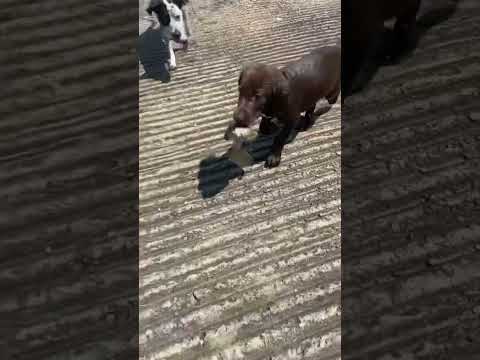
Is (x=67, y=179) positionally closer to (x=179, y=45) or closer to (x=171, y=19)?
(x=179, y=45)

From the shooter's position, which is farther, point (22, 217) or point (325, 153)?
point (325, 153)

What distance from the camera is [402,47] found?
981 mm

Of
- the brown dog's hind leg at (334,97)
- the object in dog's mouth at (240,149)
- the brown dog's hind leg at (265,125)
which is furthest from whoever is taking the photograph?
the brown dog's hind leg at (265,125)

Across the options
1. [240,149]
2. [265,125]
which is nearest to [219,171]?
[240,149]

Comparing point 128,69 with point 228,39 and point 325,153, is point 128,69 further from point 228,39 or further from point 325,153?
point 228,39

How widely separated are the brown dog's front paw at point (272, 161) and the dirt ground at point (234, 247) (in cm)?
3

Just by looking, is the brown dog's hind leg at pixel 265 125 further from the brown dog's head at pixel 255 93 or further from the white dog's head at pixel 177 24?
the white dog's head at pixel 177 24

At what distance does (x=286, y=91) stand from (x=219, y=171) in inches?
53.3

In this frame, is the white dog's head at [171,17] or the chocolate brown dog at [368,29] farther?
the white dog's head at [171,17]

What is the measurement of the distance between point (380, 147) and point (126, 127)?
2.27 ft

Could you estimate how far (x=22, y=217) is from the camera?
93cm

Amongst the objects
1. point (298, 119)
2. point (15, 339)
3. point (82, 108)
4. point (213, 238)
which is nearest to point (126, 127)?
point (82, 108)

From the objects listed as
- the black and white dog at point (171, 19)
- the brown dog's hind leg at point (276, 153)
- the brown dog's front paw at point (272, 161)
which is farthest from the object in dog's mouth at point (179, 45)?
the brown dog's front paw at point (272, 161)

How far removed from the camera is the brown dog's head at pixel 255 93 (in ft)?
6.93
